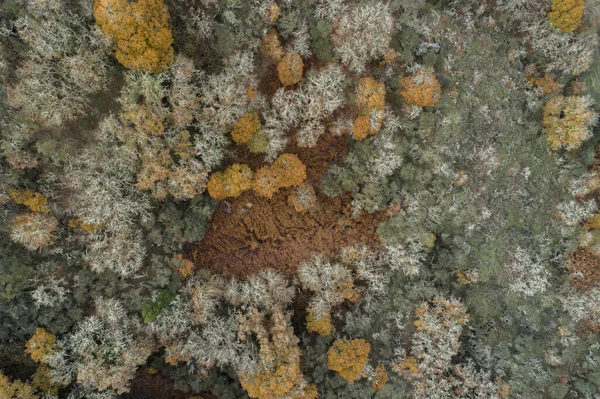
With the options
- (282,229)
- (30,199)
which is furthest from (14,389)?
(282,229)

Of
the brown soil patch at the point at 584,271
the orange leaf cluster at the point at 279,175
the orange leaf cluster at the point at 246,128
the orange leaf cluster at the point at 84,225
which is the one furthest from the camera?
the brown soil patch at the point at 584,271

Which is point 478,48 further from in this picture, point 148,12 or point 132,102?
point 132,102

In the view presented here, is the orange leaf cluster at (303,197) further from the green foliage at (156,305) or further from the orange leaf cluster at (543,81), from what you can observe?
the orange leaf cluster at (543,81)

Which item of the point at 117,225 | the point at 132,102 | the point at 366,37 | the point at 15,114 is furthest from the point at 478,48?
the point at 15,114

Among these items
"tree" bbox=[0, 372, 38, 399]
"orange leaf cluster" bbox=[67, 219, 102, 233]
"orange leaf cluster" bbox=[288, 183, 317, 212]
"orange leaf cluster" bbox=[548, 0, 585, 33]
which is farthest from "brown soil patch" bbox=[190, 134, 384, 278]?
"orange leaf cluster" bbox=[548, 0, 585, 33]

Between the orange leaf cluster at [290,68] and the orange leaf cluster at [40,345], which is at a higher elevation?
the orange leaf cluster at [290,68]

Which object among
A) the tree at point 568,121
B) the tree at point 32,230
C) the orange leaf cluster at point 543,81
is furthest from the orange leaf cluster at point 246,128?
the tree at point 568,121

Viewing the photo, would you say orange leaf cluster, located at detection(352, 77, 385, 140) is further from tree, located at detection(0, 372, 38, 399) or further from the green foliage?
tree, located at detection(0, 372, 38, 399)

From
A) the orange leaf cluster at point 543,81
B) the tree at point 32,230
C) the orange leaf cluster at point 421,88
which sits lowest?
the tree at point 32,230
